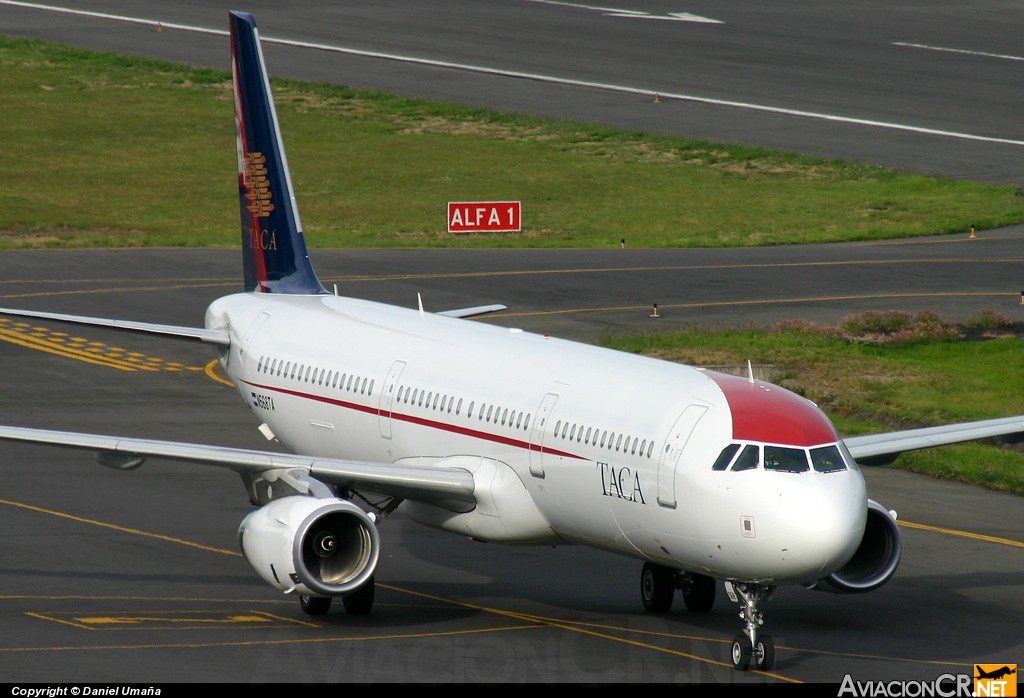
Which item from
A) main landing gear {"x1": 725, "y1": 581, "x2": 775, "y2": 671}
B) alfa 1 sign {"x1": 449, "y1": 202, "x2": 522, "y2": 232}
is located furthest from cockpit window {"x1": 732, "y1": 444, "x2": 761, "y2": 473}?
alfa 1 sign {"x1": 449, "y1": 202, "x2": 522, "y2": 232}

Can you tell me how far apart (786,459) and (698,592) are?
556 centimetres

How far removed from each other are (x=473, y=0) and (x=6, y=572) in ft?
357

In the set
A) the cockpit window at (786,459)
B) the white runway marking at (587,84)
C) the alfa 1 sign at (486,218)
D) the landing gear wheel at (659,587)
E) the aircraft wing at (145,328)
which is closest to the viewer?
the cockpit window at (786,459)

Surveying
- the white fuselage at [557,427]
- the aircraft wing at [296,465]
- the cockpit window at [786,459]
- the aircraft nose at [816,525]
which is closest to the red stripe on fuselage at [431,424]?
the white fuselage at [557,427]

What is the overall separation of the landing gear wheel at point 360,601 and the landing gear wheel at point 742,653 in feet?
22.4

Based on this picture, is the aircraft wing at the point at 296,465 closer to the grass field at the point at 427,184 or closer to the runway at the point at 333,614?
the runway at the point at 333,614

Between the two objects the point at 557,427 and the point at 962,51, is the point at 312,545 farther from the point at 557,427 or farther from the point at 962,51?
the point at 962,51

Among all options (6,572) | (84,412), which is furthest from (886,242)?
(6,572)

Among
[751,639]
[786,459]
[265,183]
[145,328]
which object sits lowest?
[751,639]

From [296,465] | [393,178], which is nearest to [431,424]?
[296,465]

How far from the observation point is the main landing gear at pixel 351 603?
2917cm

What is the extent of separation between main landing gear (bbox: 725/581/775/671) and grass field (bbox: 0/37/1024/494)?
28.0m

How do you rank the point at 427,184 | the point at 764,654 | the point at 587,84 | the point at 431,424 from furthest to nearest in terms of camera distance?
the point at 587,84 → the point at 427,184 → the point at 431,424 → the point at 764,654

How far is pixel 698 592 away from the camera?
29.9 metres
